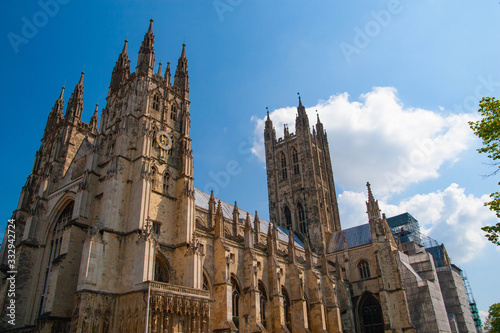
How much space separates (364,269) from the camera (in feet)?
157

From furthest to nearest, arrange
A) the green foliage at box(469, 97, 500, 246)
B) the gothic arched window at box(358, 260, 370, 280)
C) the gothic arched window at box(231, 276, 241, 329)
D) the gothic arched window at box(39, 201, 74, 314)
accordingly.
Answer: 1. the gothic arched window at box(358, 260, 370, 280)
2. the gothic arched window at box(231, 276, 241, 329)
3. the gothic arched window at box(39, 201, 74, 314)
4. the green foliage at box(469, 97, 500, 246)

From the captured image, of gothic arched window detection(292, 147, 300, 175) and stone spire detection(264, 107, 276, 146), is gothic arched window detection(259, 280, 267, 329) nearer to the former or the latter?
gothic arched window detection(292, 147, 300, 175)

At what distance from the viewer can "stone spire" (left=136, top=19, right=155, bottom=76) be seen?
32375 mm

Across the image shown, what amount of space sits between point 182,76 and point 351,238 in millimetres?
33699

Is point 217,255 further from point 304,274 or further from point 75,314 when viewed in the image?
point 304,274

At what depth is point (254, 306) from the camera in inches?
1164

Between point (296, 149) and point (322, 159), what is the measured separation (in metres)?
5.55

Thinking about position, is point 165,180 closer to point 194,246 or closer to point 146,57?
point 194,246

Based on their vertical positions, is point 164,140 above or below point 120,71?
below

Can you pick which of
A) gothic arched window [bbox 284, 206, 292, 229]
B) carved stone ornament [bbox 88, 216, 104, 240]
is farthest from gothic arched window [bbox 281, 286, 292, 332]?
gothic arched window [bbox 284, 206, 292, 229]

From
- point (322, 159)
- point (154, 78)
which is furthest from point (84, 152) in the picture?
point (322, 159)

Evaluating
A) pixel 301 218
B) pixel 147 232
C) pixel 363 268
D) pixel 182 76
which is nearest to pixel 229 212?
pixel 301 218

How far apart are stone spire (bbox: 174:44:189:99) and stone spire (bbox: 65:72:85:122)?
1144 cm

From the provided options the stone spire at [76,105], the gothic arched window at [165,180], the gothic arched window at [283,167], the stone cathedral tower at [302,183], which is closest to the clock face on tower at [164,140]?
the gothic arched window at [165,180]
